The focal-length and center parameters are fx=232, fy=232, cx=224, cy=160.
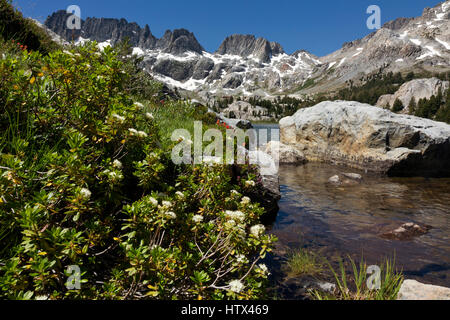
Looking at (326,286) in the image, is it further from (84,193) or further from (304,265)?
(84,193)

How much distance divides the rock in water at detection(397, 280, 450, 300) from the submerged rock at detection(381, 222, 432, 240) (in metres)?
4.21

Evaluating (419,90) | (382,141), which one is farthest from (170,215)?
(419,90)

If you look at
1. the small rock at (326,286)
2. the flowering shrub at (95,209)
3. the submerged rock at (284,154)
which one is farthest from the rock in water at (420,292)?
the submerged rock at (284,154)

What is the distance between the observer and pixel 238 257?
9.32 feet

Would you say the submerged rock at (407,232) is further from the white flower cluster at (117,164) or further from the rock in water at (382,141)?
the rock in water at (382,141)

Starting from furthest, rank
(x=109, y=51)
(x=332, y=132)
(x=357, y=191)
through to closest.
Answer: (x=332, y=132), (x=357, y=191), (x=109, y=51)

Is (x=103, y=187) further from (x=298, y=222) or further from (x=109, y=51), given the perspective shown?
(x=298, y=222)

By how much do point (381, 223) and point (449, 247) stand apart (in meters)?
1.74

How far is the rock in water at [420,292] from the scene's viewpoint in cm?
292

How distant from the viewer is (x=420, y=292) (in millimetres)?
2971

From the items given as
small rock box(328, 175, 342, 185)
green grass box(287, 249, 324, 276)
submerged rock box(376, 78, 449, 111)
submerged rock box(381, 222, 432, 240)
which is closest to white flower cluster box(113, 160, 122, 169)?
green grass box(287, 249, 324, 276)

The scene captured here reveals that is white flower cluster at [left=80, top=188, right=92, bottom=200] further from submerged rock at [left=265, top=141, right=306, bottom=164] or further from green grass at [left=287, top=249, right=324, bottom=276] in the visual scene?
submerged rock at [left=265, top=141, right=306, bottom=164]
